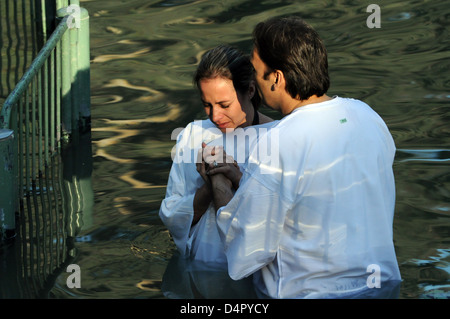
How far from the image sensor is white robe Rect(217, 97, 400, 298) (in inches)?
141

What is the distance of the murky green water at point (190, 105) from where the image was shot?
5.25 metres

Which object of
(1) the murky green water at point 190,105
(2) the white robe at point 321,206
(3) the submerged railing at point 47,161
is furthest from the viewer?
(3) the submerged railing at point 47,161

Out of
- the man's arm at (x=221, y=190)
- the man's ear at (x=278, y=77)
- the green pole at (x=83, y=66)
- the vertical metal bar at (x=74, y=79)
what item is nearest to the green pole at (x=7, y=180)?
the man's arm at (x=221, y=190)

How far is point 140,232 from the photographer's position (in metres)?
5.71

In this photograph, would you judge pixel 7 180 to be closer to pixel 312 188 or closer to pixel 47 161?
pixel 47 161

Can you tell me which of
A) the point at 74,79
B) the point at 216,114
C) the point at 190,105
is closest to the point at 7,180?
the point at 216,114

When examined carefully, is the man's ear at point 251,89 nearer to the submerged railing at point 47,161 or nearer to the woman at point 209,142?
the woman at point 209,142

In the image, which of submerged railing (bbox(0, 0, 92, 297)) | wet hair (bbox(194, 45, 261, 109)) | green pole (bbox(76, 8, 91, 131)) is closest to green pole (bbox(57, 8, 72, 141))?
submerged railing (bbox(0, 0, 92, 297))

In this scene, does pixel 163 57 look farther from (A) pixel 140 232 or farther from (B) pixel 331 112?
(B) pixel 331 112

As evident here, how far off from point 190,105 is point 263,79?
16.4 feet

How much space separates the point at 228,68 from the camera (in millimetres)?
4324

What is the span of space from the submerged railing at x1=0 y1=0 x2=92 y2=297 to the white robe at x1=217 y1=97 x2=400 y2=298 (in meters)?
1.74

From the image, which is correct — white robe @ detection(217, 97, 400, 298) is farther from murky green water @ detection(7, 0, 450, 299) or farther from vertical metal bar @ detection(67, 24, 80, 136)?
vertical metal bar @ detection(67, 24, 80, 136)

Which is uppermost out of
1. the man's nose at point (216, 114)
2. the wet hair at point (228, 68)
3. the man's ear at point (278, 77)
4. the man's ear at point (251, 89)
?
the man's ear at point (278, 77)
